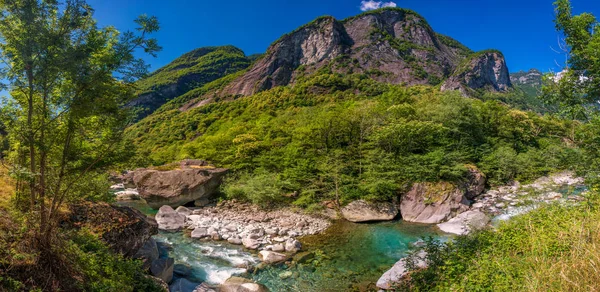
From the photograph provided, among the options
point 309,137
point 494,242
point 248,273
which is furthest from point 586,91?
point 309,137

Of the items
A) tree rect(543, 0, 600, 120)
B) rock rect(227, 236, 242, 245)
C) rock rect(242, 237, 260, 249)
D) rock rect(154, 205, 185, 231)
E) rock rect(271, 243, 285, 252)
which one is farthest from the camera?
rock rect(154, 205, 185, 231)

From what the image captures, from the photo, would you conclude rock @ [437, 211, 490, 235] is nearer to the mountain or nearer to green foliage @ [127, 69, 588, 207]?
green foliage @ [127, 69, 588, 207]

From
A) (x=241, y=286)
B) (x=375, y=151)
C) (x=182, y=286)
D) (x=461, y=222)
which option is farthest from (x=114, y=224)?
(x=375, y=151)

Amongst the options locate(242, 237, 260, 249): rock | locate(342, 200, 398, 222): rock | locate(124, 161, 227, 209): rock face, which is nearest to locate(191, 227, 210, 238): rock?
locate(242, 237, 260, 249): rock

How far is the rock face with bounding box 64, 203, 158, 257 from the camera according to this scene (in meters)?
7.44

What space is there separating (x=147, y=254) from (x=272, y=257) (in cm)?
429

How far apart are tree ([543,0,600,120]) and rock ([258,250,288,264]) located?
31.6 feet

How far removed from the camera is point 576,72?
682cm

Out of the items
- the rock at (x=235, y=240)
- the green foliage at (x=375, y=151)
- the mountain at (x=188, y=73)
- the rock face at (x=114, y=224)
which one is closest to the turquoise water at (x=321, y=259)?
the rock at (x=235, y=240)

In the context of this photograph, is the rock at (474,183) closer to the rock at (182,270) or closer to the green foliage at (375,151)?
the green foliage at (375,151)

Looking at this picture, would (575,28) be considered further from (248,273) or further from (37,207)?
(37,207)

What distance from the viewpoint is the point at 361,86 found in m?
69.4

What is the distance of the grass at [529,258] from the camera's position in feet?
11.3

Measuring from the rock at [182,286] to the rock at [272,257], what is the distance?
8.79 feet
